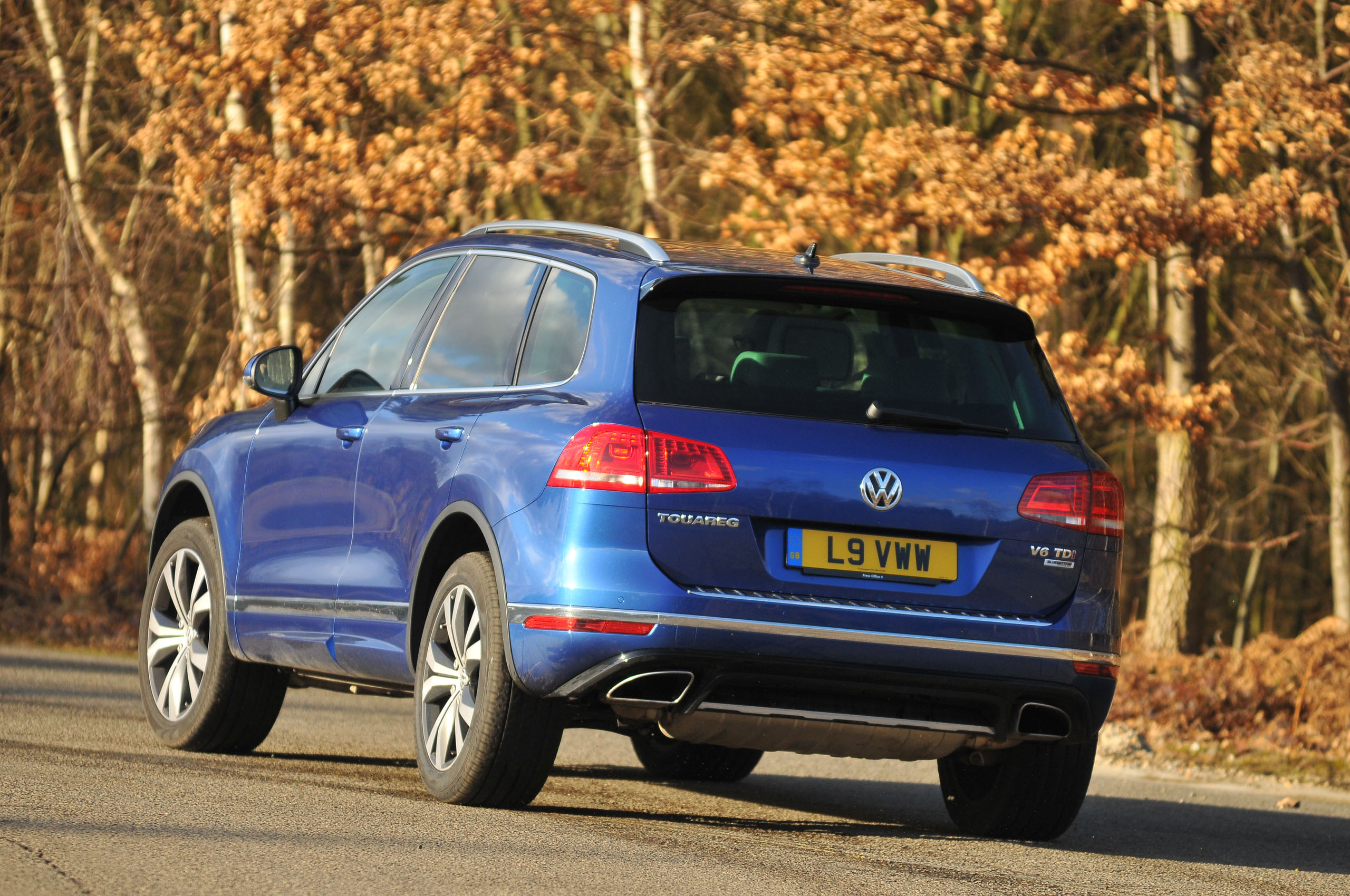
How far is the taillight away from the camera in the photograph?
6.21m

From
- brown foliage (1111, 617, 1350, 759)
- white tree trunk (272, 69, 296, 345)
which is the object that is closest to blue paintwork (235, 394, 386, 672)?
brown foliage (1111, 617, 1350, 759)

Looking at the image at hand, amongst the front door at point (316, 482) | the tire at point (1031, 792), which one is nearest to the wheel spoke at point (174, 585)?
the front door at point (316, 482)

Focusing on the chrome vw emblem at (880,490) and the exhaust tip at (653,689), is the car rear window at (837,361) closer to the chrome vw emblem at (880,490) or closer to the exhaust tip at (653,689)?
the chrome vw emblem at (880,490)

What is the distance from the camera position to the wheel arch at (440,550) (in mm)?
6371

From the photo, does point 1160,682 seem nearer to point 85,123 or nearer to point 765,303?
point 765,303

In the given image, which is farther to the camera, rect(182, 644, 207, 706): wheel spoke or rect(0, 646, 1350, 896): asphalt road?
rect(182, 644, 207, 706): wheel spoke

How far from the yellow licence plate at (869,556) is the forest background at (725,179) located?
17.7 ft

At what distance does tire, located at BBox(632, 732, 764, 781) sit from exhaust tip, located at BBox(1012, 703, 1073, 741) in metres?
2.38

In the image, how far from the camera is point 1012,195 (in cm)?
1427

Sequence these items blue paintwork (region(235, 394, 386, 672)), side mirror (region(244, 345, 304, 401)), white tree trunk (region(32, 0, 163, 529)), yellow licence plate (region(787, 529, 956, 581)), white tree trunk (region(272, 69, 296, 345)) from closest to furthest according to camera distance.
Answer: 1. yellow licence plate (region(787, 529, 956, 581))
2. blue paintwork (region(235, 394, 386, 672))
3. side mirror (region(244, 345, 304, 401))
4. white tree trunk (region(272, 69, 296, 345))
5. white tree trunk (region(32, 0, 163, 529))

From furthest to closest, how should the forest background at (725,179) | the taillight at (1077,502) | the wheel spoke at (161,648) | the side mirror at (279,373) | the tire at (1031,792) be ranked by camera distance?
1. the forest background at (725,179)
2. the wheel spoke at (161,648)
3. the side mirror at (279,373)
4. the tire at (1031,792)
5. the taillight at (1077,502)

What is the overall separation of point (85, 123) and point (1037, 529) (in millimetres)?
16537

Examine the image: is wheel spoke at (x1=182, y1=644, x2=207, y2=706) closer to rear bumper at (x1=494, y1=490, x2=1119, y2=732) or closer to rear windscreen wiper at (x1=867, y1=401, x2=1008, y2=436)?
rear bumper at (x1=494, y1=490, x2=1119, y2=732)

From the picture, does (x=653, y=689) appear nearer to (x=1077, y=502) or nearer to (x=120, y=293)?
(x=1077, y=502)
